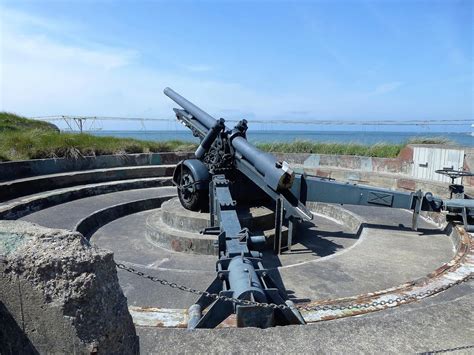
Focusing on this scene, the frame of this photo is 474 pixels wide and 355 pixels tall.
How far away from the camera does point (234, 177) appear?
7141 millimetres

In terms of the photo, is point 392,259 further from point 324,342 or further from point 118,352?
point 118,352

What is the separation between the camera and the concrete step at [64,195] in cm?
756

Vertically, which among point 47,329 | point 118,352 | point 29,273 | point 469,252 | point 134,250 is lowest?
point 134,250

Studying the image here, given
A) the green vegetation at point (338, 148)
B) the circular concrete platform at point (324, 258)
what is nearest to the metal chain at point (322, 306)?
the circular concrete platform at point (324, 258)

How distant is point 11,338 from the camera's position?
5.49 ft

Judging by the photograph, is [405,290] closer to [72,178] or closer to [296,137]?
[72,178]

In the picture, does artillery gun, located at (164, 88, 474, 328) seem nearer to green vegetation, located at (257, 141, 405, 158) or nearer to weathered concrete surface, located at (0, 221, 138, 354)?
weathered concrete surface, located at (0, 221, 138, 354)

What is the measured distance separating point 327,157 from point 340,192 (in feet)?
24.3

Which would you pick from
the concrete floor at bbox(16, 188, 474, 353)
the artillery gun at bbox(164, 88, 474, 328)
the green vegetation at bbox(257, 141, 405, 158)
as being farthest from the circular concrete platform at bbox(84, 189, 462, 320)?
the green vegetation at bbox(257, 141, 405, 158)

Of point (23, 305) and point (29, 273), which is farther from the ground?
point (29, 273)

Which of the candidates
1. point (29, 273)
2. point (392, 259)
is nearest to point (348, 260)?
point (392, 259)

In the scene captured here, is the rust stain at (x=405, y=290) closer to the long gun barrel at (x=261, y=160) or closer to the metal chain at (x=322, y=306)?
the metal chain at (x=322, y=306)

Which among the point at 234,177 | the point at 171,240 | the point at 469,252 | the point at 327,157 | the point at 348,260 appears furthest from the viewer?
the point at 327,157

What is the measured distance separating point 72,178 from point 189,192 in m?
4.92
